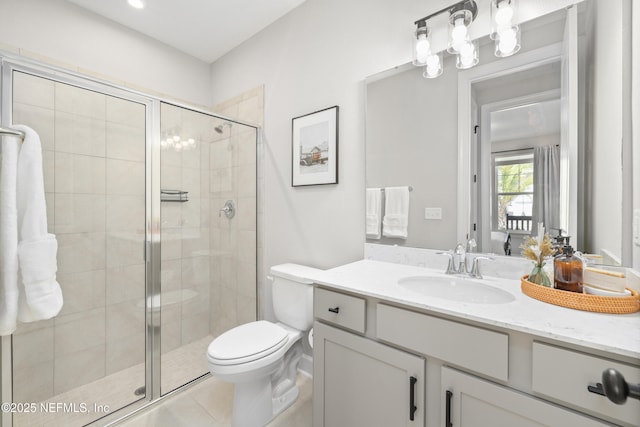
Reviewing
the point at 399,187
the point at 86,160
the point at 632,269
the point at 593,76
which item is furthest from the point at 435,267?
the point at 86,160

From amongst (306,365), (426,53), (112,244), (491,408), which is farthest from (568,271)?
(112,244)

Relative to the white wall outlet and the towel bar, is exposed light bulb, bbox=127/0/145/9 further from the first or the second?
the white wall outlet

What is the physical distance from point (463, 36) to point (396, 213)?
35.3 inches

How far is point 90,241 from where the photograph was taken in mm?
1703

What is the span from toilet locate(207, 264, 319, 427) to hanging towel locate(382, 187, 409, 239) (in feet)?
1.82

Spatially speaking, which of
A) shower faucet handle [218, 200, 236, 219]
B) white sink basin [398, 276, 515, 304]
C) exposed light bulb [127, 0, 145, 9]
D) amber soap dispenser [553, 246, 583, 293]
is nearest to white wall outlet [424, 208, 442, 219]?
white sink basin [398, 276, 515, 304]

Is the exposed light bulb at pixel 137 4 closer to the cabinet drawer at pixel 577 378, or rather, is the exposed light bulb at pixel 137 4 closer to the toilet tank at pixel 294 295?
the toilet tank at pixel 294 295

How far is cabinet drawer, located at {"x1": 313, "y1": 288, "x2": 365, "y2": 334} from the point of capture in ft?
3.50

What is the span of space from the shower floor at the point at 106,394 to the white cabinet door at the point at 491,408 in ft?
5.65

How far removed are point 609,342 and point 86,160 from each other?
2421 mm

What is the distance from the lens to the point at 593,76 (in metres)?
1.02

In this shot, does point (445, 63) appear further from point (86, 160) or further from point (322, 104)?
point (86, 160)

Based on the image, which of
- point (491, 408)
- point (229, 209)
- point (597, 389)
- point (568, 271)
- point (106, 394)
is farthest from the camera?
point (229, 209)

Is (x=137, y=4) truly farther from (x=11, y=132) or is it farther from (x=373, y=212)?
(x=373, y=212)
